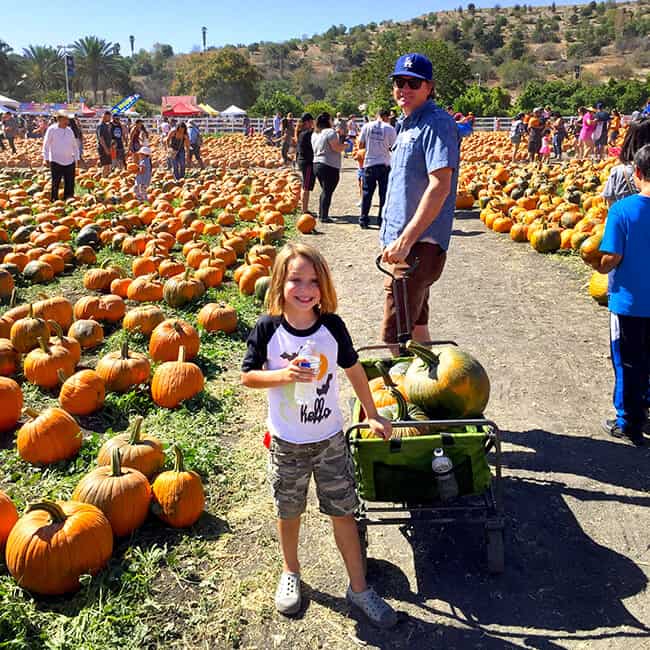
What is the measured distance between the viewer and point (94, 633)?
2.88 metres

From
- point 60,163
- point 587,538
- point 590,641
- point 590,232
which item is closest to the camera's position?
point 590,641

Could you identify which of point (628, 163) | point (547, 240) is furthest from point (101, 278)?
point (547, 240)

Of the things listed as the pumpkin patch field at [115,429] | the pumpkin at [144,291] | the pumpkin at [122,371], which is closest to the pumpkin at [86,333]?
the pumpkin patch field at [115,429]

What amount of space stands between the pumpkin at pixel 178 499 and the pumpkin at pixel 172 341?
85.5 inches

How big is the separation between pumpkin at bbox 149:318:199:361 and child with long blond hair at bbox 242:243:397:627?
3.00 meters

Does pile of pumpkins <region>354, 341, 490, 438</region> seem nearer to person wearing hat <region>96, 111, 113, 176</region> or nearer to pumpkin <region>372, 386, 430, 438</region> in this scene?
pumpkin <region>372, 386, 430, 438</region>

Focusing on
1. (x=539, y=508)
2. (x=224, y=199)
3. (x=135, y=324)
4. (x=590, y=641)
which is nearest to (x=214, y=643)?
(x=590, y=641)

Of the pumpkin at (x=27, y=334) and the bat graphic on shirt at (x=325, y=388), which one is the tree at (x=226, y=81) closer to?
the pumpkin at (x=27, y=334)

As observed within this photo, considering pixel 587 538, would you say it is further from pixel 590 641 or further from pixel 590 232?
pixel 590 232

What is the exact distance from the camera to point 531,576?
10.7 ft

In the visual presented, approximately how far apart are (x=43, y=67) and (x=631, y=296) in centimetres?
10402

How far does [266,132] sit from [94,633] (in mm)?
31975

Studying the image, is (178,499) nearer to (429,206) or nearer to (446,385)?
(446,385)

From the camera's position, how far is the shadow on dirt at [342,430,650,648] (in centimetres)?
293
